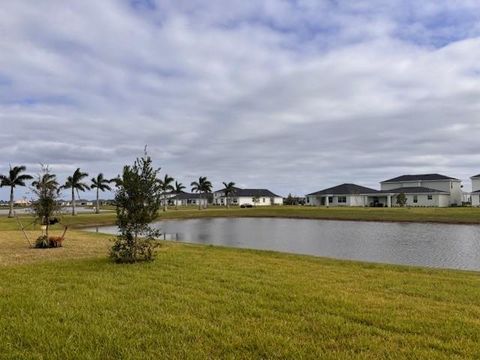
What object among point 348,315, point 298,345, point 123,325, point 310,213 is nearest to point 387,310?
point 348,315

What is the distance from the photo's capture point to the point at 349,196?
316 ft

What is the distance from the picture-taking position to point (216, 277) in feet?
35.5

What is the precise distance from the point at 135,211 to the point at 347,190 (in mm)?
87321

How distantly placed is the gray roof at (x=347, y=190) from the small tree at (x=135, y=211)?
83594 mm

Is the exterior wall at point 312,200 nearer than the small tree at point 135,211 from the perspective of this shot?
No

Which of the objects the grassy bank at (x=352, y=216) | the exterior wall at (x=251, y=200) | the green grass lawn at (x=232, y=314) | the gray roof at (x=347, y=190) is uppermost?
the gray roof at (x=347, y=190)

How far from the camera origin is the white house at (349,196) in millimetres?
92750

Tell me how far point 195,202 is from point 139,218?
129866 millimetres

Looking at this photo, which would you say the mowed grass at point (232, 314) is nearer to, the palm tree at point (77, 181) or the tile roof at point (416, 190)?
the palm tree at point (77, 181)

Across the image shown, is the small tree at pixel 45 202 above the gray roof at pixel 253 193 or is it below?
below

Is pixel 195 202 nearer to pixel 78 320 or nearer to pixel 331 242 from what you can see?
pixel 331 242

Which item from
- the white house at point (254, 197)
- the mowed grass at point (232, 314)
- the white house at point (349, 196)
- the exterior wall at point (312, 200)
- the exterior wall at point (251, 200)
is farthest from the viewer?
the exterior wall at point (251, 200)

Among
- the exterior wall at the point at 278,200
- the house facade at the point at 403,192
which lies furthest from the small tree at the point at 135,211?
the exterior wall at the point at 278,200

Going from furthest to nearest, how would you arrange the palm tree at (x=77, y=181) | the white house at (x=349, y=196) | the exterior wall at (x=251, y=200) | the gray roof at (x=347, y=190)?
the exterior wall at (x=251, y=200), the gray roof at (x=347, y=190), the white house at (x=349, y=196), the palm tree at (x=77, y=181)
